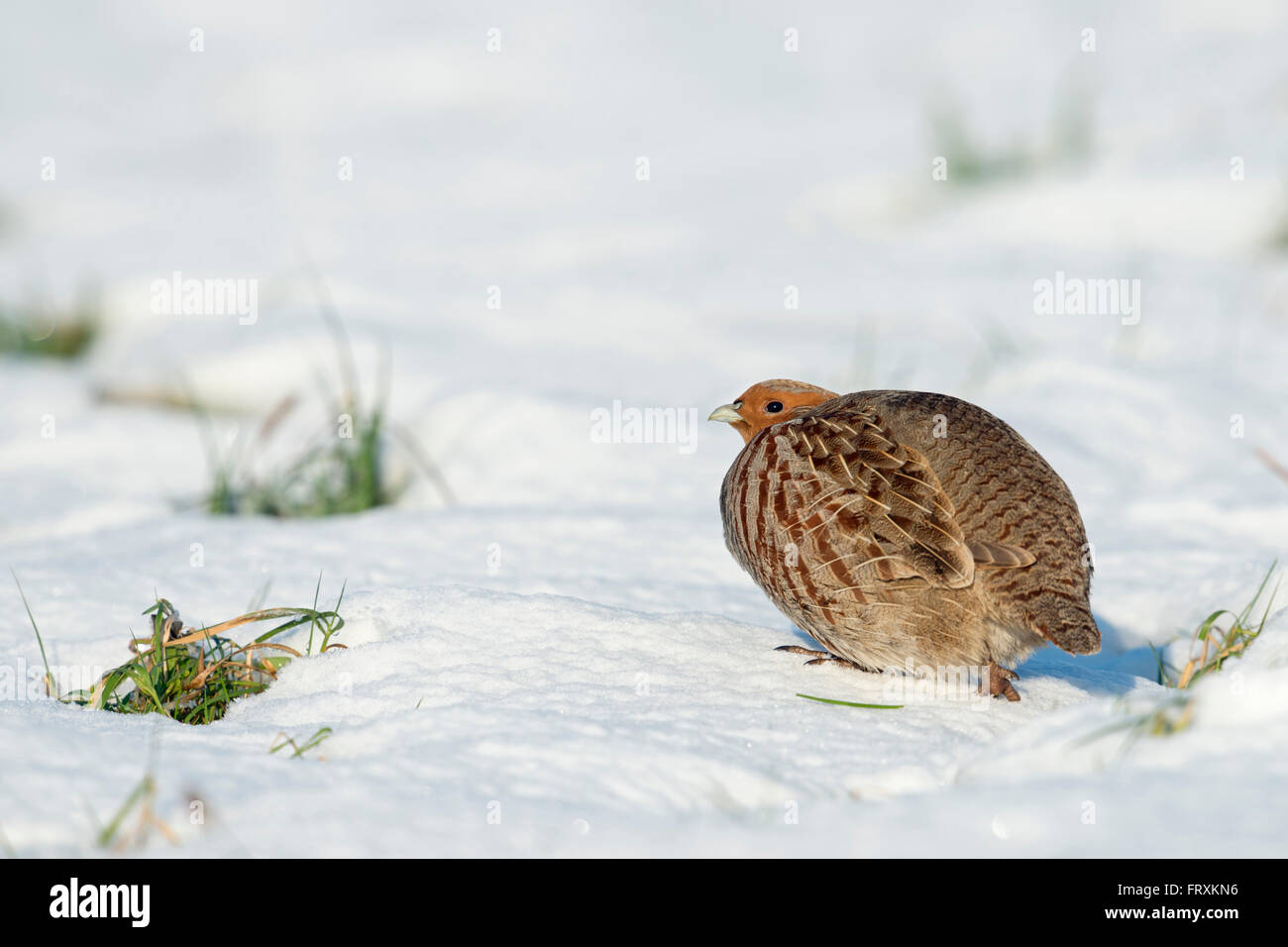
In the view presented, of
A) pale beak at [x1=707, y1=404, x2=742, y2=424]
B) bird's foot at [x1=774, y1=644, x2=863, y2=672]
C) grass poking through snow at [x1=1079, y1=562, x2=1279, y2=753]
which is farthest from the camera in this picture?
pale beak at [x1=707, y1=404, x2=742, y2=424]

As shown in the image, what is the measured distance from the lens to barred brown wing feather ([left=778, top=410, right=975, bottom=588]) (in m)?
2.69

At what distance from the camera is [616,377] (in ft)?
19.6

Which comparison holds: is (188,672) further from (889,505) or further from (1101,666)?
(1101,666)

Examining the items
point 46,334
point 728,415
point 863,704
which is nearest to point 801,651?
point 863,704

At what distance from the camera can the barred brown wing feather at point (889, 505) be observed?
269 centimetres

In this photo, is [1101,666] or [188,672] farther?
[1101,666]

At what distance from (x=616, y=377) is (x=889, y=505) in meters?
3.34

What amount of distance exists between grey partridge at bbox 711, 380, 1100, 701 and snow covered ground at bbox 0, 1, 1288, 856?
0.16 m

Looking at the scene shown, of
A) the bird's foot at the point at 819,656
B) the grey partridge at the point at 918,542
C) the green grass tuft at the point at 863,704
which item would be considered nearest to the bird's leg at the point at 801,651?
the bird's foot at the point at 819,656

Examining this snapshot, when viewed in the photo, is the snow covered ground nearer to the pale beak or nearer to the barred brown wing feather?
the barred brown wing feather

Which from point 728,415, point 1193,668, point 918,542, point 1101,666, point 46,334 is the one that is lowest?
point 1101,666

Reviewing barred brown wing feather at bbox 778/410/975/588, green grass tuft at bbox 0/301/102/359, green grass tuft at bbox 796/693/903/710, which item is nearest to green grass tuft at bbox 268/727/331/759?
green grass tuft at bbox 796/693/903/710

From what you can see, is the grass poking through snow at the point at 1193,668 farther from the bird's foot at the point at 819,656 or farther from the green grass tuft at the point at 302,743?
the green grass tuft at the point at 302,743
